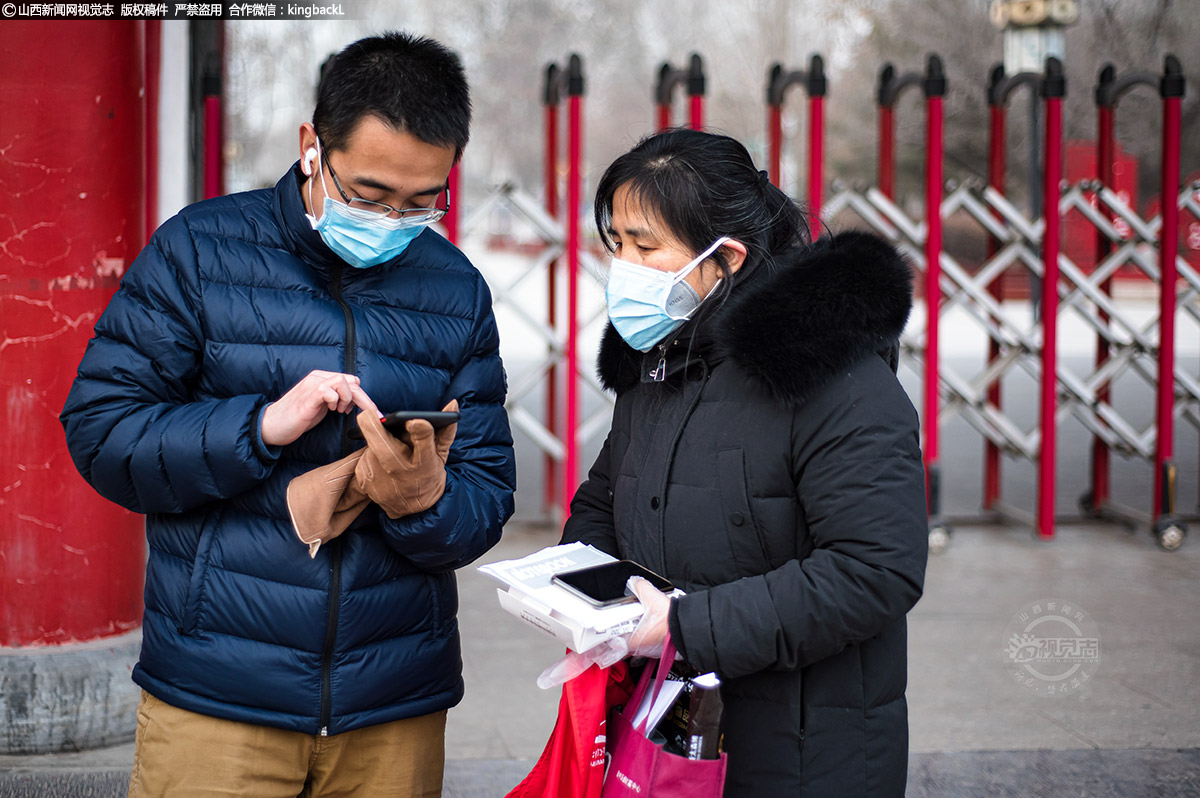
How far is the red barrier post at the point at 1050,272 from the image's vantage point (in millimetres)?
5895

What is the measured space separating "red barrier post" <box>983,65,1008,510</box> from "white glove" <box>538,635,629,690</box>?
17.2 feet

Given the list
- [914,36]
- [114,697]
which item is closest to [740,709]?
[114,697]

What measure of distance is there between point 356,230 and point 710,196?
62cm

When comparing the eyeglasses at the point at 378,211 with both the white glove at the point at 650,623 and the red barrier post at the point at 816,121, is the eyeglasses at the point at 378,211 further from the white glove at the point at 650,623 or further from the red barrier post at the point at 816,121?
the red barrier post at the point at 816,121

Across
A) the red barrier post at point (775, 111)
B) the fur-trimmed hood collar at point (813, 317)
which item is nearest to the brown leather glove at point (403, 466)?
the fur-trimmed hood collar at point (813, 317)

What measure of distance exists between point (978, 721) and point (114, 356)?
10.4 feet

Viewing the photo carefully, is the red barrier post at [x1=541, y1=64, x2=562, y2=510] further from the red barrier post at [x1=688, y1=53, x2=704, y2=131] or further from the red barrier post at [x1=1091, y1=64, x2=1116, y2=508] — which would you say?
the red barrier post at [x1=1091, y1=64, x2=1116, y2=508]

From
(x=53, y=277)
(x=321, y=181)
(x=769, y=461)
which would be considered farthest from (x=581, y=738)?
(x=53, y=277)

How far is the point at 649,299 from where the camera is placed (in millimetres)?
2174

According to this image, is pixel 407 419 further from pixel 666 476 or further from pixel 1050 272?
pixel 1050 272

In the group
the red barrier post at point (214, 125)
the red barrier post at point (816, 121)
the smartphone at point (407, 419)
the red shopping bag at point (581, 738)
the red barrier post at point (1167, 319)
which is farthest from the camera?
the red barrier post at point (1167, 319)

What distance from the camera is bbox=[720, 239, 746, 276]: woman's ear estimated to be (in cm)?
213

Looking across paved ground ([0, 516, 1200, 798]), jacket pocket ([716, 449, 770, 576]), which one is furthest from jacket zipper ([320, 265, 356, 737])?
paved ground ([0, 516, 1200, 798])

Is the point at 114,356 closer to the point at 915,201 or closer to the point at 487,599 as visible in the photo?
the point at 487,599
